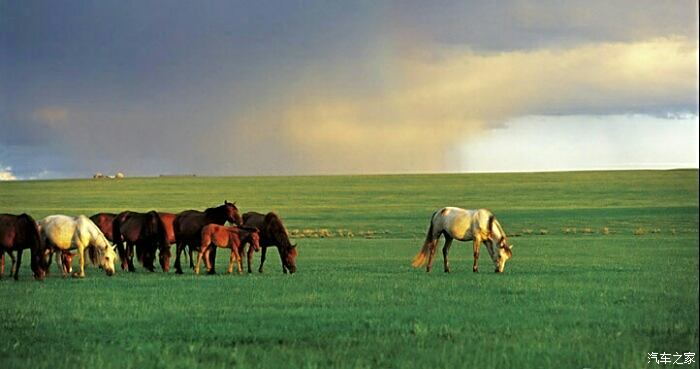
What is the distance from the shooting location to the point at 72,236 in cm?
2367

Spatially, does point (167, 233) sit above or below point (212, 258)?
above

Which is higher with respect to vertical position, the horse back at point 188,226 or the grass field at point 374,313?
the horse back at point 188,226

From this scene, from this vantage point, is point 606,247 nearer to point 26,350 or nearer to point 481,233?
point 481,233

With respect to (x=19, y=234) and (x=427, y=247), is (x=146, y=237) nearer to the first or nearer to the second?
(x=19, y=234)

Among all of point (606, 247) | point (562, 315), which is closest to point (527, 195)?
point (606, 247)

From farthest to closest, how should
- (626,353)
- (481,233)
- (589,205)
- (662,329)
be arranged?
(589,205)
(481,233)
(662,329)
(626,353)

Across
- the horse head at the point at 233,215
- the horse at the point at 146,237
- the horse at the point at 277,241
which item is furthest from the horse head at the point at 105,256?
the horse head at the point at 233,215

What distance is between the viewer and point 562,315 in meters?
15.8

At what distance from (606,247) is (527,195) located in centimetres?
5854

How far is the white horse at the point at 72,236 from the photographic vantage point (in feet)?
77.0

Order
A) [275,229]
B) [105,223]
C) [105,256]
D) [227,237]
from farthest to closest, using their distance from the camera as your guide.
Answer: [105,223] < [275,229] < [227,237] < [105,256]

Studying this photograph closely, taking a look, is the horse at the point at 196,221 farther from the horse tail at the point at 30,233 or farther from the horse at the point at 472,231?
the horse at the point at 472,231

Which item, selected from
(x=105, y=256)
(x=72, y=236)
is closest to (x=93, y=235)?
(x=72, y=236)

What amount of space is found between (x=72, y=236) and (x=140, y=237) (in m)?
3.39
